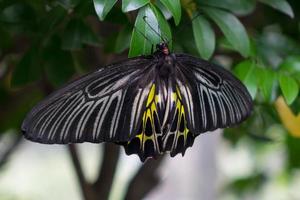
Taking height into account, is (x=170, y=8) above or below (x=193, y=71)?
above

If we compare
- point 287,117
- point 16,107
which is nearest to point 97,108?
point 287,117

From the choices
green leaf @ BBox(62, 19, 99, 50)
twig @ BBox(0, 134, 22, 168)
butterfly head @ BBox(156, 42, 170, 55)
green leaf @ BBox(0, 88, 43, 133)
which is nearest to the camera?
butterfly head @ BBox(156, 42, 170, 55)

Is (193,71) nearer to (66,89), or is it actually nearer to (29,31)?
(66,89)

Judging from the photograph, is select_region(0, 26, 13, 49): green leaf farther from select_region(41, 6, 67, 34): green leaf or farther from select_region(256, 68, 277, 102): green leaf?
select_region(256, 68, 277, 102): green leaf

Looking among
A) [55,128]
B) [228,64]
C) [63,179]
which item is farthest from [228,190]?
[63,179]

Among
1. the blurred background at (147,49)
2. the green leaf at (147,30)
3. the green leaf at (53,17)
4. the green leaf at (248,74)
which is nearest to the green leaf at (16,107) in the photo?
the blurred background at (147,49)

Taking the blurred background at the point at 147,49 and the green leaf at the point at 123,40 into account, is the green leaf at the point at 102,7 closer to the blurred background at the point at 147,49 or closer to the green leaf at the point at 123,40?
the blurred background at the point at 147,49

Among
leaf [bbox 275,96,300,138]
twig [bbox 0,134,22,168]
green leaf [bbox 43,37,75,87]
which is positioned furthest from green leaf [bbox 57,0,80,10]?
twig [bbox 0,134,22,168]

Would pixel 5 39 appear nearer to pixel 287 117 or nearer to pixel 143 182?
pixel 143 182
